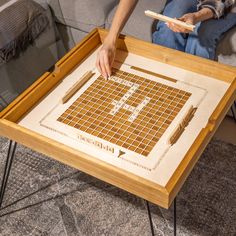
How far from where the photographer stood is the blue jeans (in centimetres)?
183

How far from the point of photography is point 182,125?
1.33 metres

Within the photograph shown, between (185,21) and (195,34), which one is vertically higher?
(185,21)

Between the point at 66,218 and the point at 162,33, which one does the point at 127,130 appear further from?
the point at 162,33

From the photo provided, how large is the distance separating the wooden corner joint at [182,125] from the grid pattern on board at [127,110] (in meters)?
0.04

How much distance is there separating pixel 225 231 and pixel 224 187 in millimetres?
191

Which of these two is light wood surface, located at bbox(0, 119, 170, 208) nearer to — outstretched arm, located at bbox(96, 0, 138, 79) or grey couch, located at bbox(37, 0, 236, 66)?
outstretched arm, located at bbox(96, 0, 138, 79)

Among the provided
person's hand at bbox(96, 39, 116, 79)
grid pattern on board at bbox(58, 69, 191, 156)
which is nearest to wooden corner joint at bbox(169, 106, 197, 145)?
grid pattern on board at bbox(58, 69, 191, 156)

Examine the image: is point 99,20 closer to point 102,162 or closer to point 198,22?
point 198,22

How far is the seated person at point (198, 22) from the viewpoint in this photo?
1.70m

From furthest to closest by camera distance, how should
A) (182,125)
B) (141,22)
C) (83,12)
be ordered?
1. (83,12)
2. (141,22)
3. (182,125)

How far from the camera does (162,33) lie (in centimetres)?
191

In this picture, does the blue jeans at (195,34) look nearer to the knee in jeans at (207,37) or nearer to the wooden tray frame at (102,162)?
the knee in jeans at (207,37)

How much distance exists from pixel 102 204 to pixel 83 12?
0.91m

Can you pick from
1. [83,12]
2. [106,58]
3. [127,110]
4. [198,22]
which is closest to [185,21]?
[198,22]
